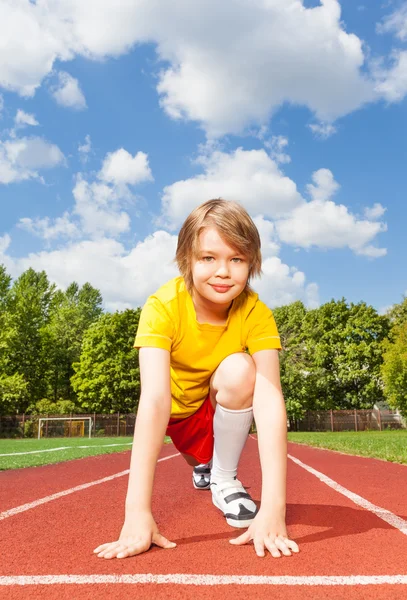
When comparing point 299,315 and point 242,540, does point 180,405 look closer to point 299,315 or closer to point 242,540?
point 242,540

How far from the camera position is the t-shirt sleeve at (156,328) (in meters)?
3.02

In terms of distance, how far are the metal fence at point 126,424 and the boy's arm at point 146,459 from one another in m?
39.0

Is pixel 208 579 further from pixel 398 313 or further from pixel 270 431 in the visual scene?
pixel 398 313

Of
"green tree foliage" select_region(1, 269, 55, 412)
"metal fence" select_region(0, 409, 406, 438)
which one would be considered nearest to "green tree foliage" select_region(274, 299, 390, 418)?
"metal fence" select_region(0, 409, 406, 438)

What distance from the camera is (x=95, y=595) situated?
78.3 inches

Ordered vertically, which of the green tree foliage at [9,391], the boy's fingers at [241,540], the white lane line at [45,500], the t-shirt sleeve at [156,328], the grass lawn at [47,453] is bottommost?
the grass lawn at [47,453]

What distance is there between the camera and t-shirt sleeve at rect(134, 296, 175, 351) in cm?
302

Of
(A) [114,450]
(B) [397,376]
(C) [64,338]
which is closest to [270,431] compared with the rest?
(A) [114,450]

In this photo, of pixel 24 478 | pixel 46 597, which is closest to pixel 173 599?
pixel 46 597

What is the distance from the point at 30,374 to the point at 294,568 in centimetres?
5003

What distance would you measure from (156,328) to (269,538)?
123 cm

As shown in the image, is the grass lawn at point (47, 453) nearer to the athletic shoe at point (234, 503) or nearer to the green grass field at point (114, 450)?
the green grass field at point (114, 450)

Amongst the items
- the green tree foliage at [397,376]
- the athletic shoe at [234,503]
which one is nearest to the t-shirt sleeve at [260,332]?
the athletic shoe at [234,503]

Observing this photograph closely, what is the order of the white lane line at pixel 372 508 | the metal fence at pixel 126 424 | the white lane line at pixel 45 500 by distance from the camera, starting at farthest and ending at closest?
the metal fence at pixel 126 424 → the white lane line at pixel 45 500 → the white lane line at pixel 372 508
